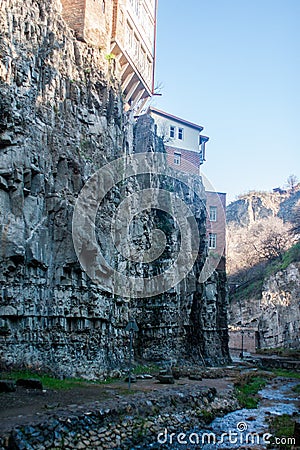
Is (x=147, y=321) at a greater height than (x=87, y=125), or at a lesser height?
lesser

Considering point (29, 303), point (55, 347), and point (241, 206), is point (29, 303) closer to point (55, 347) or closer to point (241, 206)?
point (55, 347)

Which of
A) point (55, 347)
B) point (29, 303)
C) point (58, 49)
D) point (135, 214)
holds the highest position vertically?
point (58, 49)

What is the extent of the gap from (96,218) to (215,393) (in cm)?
1046

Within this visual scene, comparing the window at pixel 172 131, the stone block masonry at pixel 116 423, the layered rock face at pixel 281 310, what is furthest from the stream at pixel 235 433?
the window at pixel 172 131

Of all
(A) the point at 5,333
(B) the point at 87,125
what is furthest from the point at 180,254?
(A) the point at 5,333

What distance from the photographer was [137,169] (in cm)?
3272

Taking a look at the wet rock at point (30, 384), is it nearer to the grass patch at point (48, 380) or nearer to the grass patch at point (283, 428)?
the grass patch at point (48, 380)

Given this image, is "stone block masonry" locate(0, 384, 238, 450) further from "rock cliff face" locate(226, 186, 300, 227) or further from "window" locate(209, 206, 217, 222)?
"rock cliff face" locate(226, 186, 300, 227)

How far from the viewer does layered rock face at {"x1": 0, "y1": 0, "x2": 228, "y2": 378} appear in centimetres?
1953

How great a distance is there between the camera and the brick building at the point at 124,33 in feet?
93.9

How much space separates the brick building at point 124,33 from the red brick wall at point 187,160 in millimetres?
10158

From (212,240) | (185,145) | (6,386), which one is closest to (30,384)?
(6,386)

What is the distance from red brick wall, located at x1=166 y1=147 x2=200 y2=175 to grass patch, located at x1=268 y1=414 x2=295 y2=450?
102 feet

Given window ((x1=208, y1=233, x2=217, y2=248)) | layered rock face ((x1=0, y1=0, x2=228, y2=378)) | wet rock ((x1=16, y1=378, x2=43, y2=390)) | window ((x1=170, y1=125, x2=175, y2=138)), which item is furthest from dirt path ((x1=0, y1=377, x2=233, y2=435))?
window ((x1=208, y1=233, x2=217, y2=248))
